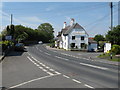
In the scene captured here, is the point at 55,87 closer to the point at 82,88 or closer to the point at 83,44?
the point at 82,88

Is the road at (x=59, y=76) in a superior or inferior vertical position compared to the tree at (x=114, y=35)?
inferior

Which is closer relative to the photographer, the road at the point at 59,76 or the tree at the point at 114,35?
the road at the point at 59,76

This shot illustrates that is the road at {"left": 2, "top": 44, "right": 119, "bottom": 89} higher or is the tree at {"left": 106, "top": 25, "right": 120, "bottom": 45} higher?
the tree at {"left": 106, "top": 25, "right": 120, "bottom": 45}

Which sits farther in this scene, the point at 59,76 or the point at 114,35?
the point at 114,35

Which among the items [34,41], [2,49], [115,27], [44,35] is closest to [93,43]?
[115,27]

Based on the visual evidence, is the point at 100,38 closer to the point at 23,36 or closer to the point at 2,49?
the point at 23,36

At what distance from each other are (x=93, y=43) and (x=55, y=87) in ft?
181

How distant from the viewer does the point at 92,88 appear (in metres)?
9.16

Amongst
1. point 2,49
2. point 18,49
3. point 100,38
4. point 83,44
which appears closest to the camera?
point 2,49

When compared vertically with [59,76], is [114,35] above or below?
above

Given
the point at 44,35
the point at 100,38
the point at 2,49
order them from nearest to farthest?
the point at 2,49 < the point at 100,38 < the point at 44,35

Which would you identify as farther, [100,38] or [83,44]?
[100,38]

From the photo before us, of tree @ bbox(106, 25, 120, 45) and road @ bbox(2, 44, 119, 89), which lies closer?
road @ bbox(2, 44, 119, 89)

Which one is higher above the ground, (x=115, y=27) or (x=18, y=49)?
(x=115, y=27)
